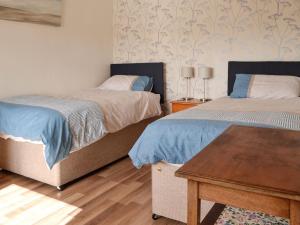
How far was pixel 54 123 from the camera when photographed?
2.37m

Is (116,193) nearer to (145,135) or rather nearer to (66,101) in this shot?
(145,135)

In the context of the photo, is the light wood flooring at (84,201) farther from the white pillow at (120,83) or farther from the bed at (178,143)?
the white pillow at (120,83)

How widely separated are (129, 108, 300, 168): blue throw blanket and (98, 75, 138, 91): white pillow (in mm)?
2076

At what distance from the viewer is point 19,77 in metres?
3.24

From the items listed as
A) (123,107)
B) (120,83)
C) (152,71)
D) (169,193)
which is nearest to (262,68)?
(152,71)

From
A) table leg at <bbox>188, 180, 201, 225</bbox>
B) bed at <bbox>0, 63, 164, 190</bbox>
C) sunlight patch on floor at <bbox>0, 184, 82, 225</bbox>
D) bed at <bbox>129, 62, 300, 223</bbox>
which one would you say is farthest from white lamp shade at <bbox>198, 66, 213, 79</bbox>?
table leg at <bbox>188, 180, 201, 225</bbox>

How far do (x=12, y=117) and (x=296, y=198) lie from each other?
244 centimetres

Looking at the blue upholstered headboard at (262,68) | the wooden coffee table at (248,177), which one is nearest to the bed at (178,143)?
the wooden coffee table at (248,177)

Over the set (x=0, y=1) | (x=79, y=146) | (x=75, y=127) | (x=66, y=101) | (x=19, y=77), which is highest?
(x=0, y=1)

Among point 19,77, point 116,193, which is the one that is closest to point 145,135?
point 116,193

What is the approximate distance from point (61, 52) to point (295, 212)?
11.4ft

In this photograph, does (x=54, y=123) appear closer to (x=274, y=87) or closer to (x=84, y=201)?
(x=84, y=201)

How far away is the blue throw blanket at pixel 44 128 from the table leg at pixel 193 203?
1.61 metres

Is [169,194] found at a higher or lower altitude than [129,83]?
lower
